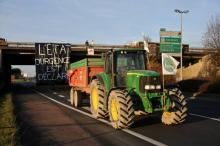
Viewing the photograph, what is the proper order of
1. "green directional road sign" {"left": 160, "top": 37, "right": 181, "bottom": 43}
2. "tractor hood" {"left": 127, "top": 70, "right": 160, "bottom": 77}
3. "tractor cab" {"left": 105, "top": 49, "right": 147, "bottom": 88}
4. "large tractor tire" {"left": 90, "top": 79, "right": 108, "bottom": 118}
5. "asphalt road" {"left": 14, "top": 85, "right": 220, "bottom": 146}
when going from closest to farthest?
"asphalt road" {"left": 14, "top": 85, "right": 220, "bottom": 146}, "tractor hood" {"left": 127, "top": 70, "right": 160, "bottom": 77}, "tractor cab" {"left": 105, "top": 49, "right": 147, "bottom": 88}, "large tractor tire" {"left": 90, "top": 79, "right": 108, "bottom": 118}, "green directional road sign" {"left": 160, "top": 37, "right": 181, "bottom": 43}

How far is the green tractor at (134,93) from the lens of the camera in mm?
13172

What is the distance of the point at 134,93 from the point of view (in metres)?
13.8

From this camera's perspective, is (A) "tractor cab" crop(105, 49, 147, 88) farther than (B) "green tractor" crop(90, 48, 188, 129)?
Yes

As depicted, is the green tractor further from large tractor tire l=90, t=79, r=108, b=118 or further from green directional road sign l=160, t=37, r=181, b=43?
green directional road sign l=160, t=37, r=181, b=43

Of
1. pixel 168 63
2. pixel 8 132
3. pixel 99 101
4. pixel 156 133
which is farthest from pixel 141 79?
pixel 8 132

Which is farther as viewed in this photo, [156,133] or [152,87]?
[152,87]

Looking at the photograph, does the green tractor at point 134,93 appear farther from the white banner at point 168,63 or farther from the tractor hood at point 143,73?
the white banner at point 168,63

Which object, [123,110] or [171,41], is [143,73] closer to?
[123,110]

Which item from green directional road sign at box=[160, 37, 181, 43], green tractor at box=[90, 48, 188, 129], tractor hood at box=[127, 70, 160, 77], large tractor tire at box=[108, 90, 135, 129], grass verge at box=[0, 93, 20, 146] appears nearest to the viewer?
grass verge at box=[0, 93, 20, 146]

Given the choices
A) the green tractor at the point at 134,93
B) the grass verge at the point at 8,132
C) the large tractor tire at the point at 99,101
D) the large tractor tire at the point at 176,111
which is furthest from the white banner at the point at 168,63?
the grass verge at the point at 8,132

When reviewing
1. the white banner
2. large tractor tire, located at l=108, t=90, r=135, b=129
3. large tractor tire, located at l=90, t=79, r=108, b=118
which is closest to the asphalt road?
large tractor tire, located at l=108, t=90, r=135, b=129

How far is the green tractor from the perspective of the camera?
13172 mm

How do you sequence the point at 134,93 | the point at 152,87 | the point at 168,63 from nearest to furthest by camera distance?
1. the point at 152,87
2. the point at 134,93
3. the point at 168,63

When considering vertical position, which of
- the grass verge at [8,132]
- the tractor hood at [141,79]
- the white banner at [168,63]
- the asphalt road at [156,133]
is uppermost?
the white banner at [168,63]
